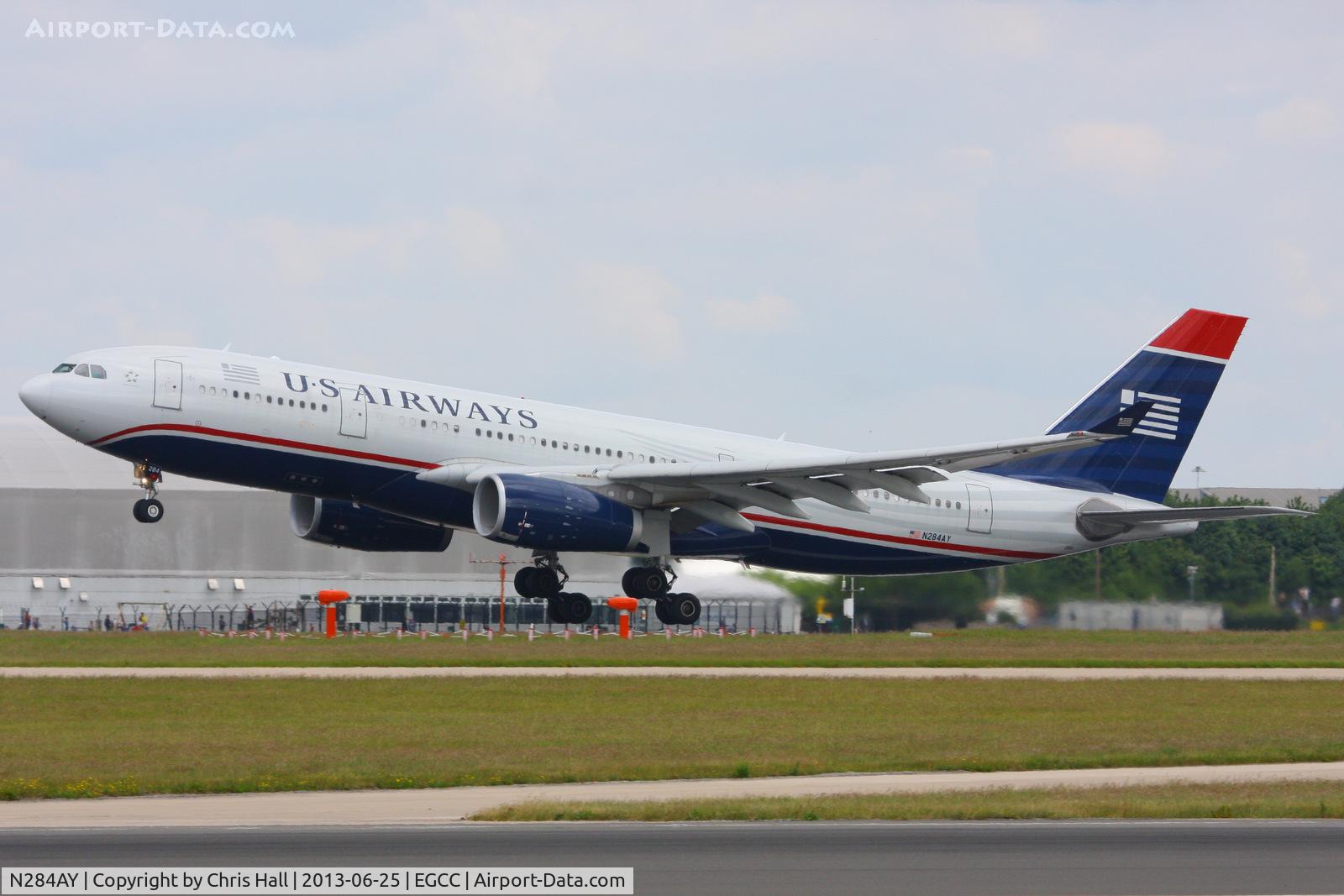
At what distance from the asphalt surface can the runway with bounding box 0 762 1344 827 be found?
46.7 inches

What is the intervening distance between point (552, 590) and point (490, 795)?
48.7 ft

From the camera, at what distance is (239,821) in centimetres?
1853

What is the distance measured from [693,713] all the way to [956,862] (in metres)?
16.6

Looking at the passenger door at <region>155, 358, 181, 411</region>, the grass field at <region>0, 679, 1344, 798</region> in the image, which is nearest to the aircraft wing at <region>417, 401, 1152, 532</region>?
the grass field at <region>0, 679, 1344, 798</region>

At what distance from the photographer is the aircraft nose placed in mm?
31266

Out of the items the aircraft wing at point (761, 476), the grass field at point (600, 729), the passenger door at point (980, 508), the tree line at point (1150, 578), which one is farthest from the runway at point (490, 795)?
the tree line at point (1150, 578)

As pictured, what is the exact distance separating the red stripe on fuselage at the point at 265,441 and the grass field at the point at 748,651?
10.9 m

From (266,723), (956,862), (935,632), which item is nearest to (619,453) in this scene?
(266,723)

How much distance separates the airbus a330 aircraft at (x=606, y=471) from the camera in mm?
31672

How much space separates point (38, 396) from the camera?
31328 mm

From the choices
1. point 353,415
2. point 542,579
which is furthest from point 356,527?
point 353,415

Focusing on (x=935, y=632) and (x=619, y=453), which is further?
(x=935, y=632)

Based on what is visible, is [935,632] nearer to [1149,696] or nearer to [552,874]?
[1149,696]

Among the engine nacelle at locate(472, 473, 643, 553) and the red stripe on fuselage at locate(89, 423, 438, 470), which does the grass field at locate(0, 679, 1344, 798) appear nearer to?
the engine nacelle at locate(472, 473, 643, 553)
